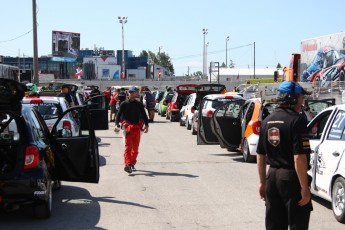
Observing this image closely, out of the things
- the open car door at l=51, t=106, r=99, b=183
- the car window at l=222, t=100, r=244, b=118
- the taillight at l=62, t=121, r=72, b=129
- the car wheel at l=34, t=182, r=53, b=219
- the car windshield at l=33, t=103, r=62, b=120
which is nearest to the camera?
the car wheel at l=34, t=182, r=53, b=219

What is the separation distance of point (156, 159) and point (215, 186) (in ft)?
13.3

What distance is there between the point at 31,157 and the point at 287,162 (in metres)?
3.57

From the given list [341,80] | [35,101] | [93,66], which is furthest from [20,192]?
[93,66]

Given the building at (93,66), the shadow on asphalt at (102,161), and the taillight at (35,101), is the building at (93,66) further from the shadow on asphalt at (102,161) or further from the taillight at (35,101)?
the taillight at (35,101)

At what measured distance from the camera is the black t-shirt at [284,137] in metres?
4.67

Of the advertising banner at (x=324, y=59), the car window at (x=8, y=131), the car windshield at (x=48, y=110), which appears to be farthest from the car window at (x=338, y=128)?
the advertising banner at (x=324, y=59)

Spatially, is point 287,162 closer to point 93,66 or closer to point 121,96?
point 121,96

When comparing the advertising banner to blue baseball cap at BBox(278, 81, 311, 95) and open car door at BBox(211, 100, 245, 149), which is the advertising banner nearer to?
open car door at BBox(211, 100, 245, 149)

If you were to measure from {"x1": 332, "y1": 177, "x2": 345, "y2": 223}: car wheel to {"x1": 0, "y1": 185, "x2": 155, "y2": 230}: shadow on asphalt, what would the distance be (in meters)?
2.59

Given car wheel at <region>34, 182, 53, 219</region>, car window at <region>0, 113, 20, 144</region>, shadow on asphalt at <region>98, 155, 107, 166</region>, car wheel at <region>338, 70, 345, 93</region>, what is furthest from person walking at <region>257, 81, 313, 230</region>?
car wheel at <region>338, 70, 345, 93</region>

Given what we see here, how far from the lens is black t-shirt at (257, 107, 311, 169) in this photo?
4.67 m

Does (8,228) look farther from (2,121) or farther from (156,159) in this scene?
(156,159)

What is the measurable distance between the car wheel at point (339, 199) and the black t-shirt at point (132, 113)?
4.94 m

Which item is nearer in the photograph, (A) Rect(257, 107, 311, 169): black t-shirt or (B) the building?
(A) Rect(257, 107, 311, 169): black t-shirt
